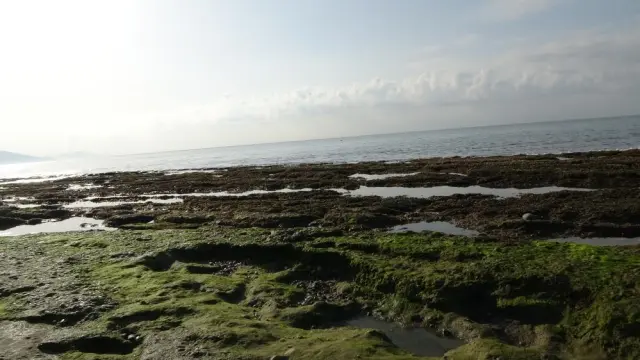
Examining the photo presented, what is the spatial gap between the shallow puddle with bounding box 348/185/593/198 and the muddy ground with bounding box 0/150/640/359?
415 cm

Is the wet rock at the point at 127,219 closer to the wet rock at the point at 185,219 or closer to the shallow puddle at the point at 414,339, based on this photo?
the wet rock at the point at 185,219

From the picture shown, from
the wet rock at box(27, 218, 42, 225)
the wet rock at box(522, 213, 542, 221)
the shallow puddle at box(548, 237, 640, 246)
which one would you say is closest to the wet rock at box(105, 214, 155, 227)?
the wet rock at box(27, 218, 42, 225)

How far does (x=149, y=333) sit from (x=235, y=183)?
33006 millimetres

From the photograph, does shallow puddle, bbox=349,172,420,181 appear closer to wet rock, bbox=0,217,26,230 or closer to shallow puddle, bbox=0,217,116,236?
shallow puddle, bbox=0,217,116,236

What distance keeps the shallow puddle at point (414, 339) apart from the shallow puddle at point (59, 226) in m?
19.9

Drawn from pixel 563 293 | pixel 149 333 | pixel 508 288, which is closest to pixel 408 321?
pixel 508 288

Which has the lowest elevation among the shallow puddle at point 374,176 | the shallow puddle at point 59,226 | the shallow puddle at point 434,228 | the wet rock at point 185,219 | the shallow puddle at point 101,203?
the shallow puddle at point 59,226

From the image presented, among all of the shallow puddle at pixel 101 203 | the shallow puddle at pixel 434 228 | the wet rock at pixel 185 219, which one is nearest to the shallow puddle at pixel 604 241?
the shallow puddle at pixel 434 228

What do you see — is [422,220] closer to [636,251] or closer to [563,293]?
[636,251]

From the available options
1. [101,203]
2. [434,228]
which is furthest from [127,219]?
[434,228]

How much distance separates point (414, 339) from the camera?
8789 mm

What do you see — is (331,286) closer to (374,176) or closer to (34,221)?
(34,221)

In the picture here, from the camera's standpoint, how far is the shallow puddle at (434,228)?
17359 mm

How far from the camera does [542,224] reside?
16.8 meters
